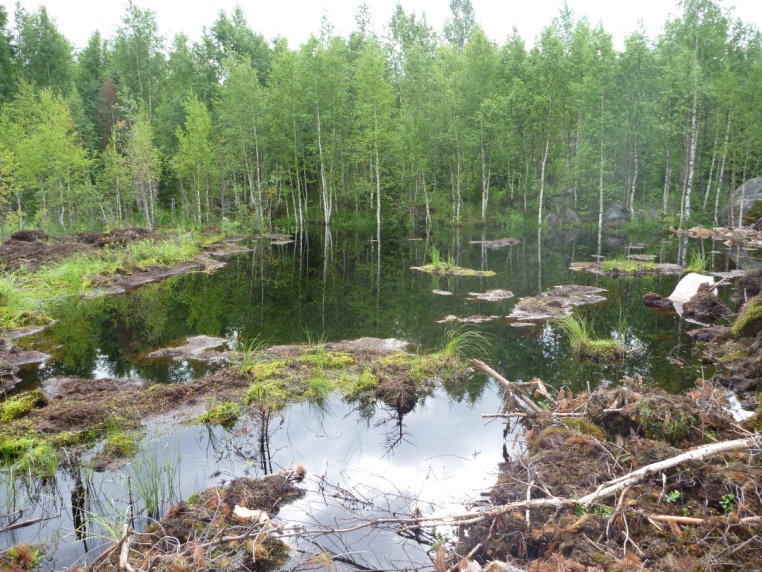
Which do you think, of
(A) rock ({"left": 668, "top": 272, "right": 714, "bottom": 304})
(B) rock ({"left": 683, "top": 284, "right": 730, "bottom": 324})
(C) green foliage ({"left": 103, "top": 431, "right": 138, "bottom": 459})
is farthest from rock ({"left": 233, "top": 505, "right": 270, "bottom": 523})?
(A) rock ({"left": 668, "top": 272, "right": 714, "bottom": 304})

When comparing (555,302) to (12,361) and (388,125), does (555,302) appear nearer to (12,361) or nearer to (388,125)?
(12,361)

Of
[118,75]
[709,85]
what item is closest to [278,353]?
[709,85]

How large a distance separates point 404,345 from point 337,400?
317 cm

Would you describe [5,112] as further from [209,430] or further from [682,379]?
[682,379]

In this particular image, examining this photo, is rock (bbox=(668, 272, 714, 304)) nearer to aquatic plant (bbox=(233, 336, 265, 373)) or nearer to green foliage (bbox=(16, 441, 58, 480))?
aquatic plant (bbox=(233, 336, 265, 373))

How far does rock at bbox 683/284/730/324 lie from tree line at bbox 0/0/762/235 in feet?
75.0

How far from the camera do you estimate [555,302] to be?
14781 millimetres

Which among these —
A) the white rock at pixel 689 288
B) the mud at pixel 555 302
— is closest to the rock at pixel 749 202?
the white rock at pixel 689 288

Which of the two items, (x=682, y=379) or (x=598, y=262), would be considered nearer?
(x=682, y=379)

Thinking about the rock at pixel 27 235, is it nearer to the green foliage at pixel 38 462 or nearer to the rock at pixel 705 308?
the green foliage at pixel 38 462

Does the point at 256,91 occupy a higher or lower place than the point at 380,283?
higher

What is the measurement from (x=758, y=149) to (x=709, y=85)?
885cm

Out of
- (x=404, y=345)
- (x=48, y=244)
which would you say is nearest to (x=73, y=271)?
(x=48, y=244)

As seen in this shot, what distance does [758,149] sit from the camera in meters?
36.9
